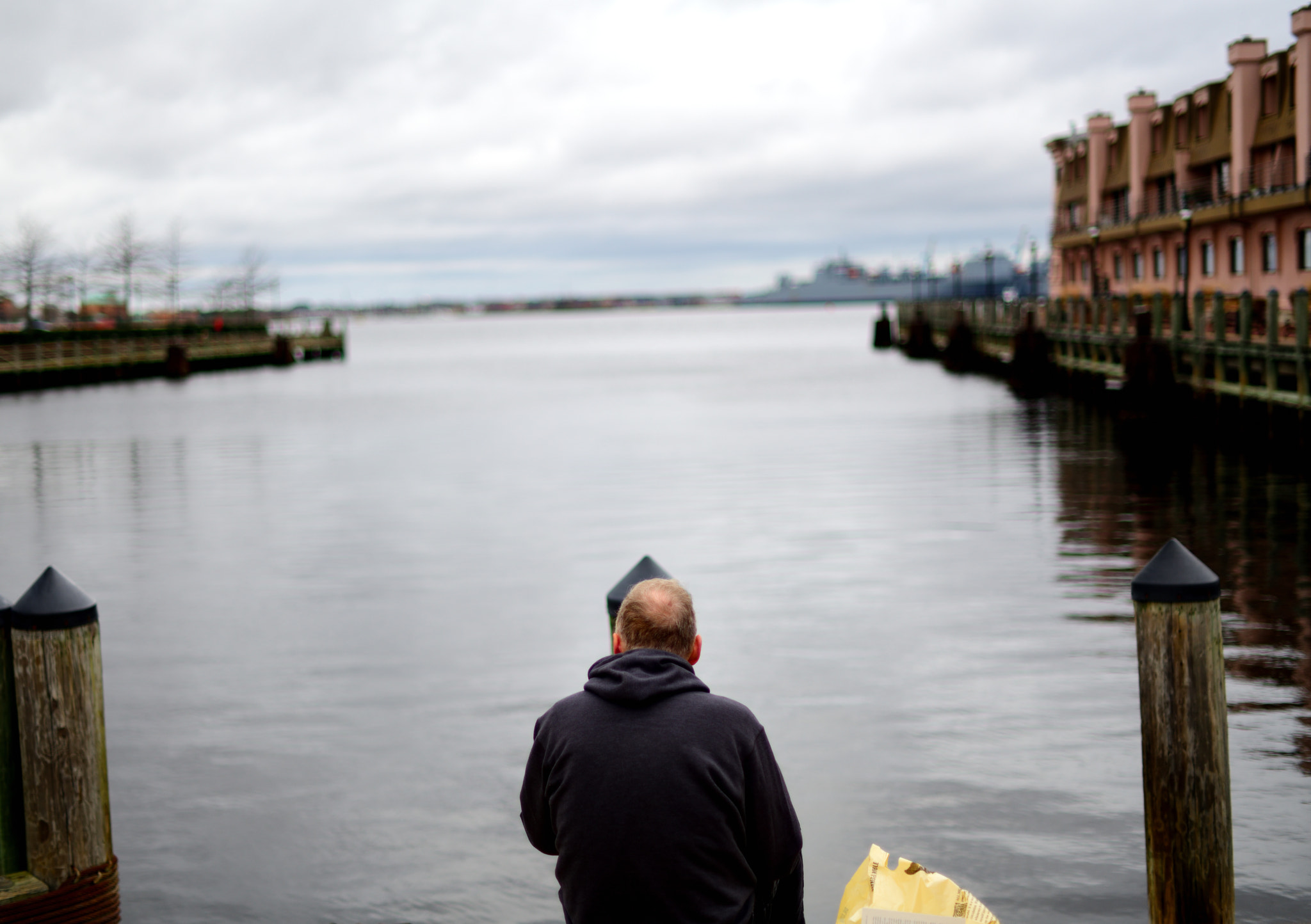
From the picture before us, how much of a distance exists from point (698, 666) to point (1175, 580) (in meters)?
7.51

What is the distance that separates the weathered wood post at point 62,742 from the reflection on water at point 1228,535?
21.6ft

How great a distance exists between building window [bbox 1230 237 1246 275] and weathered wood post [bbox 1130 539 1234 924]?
4987cm

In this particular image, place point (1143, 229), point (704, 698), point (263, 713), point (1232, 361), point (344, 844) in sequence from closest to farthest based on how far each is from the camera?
point (704, 698)
point (344, 844)
point (263, 713)
point (1232, 361)
point (1143, 229)

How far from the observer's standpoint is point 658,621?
3482 mm

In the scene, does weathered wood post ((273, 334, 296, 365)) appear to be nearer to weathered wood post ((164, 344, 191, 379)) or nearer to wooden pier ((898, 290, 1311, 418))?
weathered wood post ((164, 344, 191, 379))

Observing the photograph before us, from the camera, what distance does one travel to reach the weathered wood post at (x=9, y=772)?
4.99m

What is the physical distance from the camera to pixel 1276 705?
9.30 m

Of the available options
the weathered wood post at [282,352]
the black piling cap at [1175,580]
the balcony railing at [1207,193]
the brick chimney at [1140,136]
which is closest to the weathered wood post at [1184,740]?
the black piling cap at [1175,580]

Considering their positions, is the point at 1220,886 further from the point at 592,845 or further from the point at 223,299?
the point at 223,299

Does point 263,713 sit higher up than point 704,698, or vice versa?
point 704,698

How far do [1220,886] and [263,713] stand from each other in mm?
7225

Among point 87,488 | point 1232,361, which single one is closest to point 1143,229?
point 1232,361

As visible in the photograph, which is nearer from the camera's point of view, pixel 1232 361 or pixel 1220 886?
pixel 1220 886

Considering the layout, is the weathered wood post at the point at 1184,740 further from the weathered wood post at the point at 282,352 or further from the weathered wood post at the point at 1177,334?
the weathered wood post at the point at 282,352
